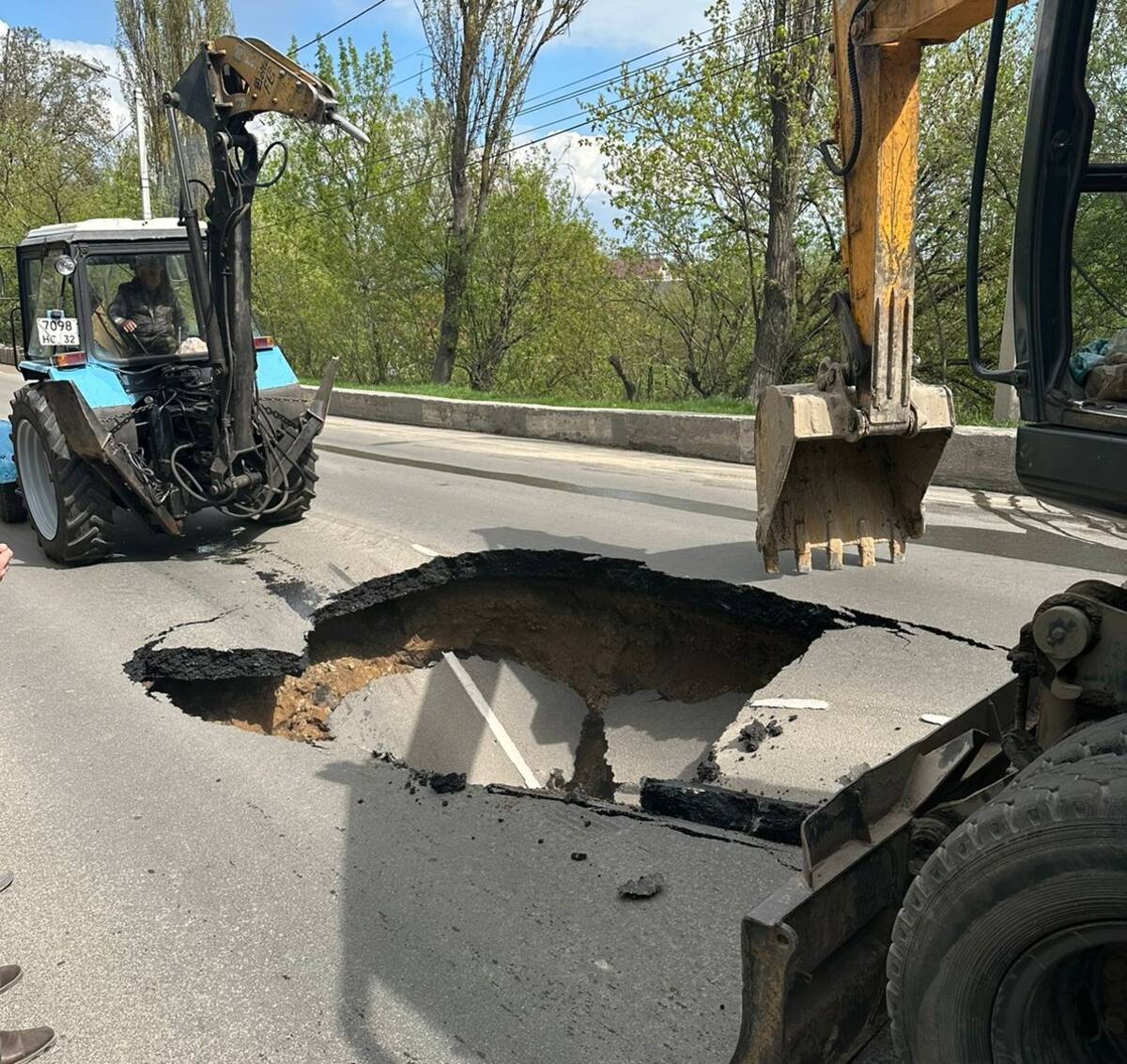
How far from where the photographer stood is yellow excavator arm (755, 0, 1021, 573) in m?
5.24

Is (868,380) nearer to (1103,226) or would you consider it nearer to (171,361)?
(1103,226)

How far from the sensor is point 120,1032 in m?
2.50

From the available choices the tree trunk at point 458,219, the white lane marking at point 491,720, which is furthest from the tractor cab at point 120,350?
the tree trunk at point 458,219

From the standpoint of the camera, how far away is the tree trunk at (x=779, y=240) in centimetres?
1447

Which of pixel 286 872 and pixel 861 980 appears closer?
pixel 861 980

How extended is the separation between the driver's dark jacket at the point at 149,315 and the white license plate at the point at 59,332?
1.09ft

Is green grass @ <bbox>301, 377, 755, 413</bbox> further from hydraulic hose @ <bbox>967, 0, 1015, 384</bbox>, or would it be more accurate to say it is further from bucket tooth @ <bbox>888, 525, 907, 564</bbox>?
hydraulic hose @ <bbox>967, 0, 1015, 384</bbox>

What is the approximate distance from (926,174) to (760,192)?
9.14ft

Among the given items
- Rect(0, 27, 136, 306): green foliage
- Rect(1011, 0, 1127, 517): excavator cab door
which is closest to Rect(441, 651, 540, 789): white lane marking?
Rect(1011, 0, 1127, 517): excavator cab door

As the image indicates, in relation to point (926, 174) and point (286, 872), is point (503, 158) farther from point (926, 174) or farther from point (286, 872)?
point (286, 872)

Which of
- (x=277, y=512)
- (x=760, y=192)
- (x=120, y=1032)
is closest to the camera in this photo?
(x=120, y=1032)

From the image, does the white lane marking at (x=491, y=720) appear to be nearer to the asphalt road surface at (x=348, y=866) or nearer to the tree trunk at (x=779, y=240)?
the asphalt road surface at (x=348, y=866)

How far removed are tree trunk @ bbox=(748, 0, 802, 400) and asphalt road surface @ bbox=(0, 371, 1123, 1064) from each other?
10009mm

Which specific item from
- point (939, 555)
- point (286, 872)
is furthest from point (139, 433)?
point (939, 555)
